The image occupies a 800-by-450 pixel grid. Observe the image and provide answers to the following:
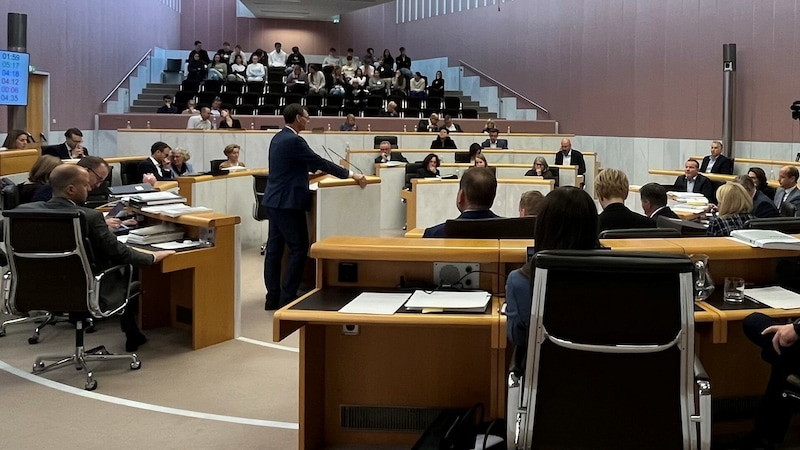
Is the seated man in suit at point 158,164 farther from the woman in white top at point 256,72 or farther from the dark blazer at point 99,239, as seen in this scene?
the woman in white top at point 256,72

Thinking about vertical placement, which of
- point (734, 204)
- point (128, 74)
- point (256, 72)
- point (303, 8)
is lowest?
point (734, 204)

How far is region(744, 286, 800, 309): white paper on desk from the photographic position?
3.00m

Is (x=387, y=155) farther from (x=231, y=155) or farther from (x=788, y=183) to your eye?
(x=788, y=183)

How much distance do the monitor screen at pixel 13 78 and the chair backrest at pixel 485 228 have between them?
819cm

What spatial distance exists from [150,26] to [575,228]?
58.3 ft

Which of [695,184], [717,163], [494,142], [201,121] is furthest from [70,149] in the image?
[717,163]

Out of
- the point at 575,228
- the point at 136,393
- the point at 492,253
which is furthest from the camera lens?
the point at 136,393

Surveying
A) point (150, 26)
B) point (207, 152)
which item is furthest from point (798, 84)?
point (150, 26)

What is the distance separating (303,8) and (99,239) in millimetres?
17149

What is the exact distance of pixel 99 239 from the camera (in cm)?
436

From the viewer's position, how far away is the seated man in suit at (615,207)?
4.52m

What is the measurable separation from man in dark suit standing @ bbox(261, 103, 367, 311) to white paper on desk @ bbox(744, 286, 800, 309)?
3.41m

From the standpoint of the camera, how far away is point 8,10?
11.2 metres

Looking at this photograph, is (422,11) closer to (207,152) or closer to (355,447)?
(207,152)
